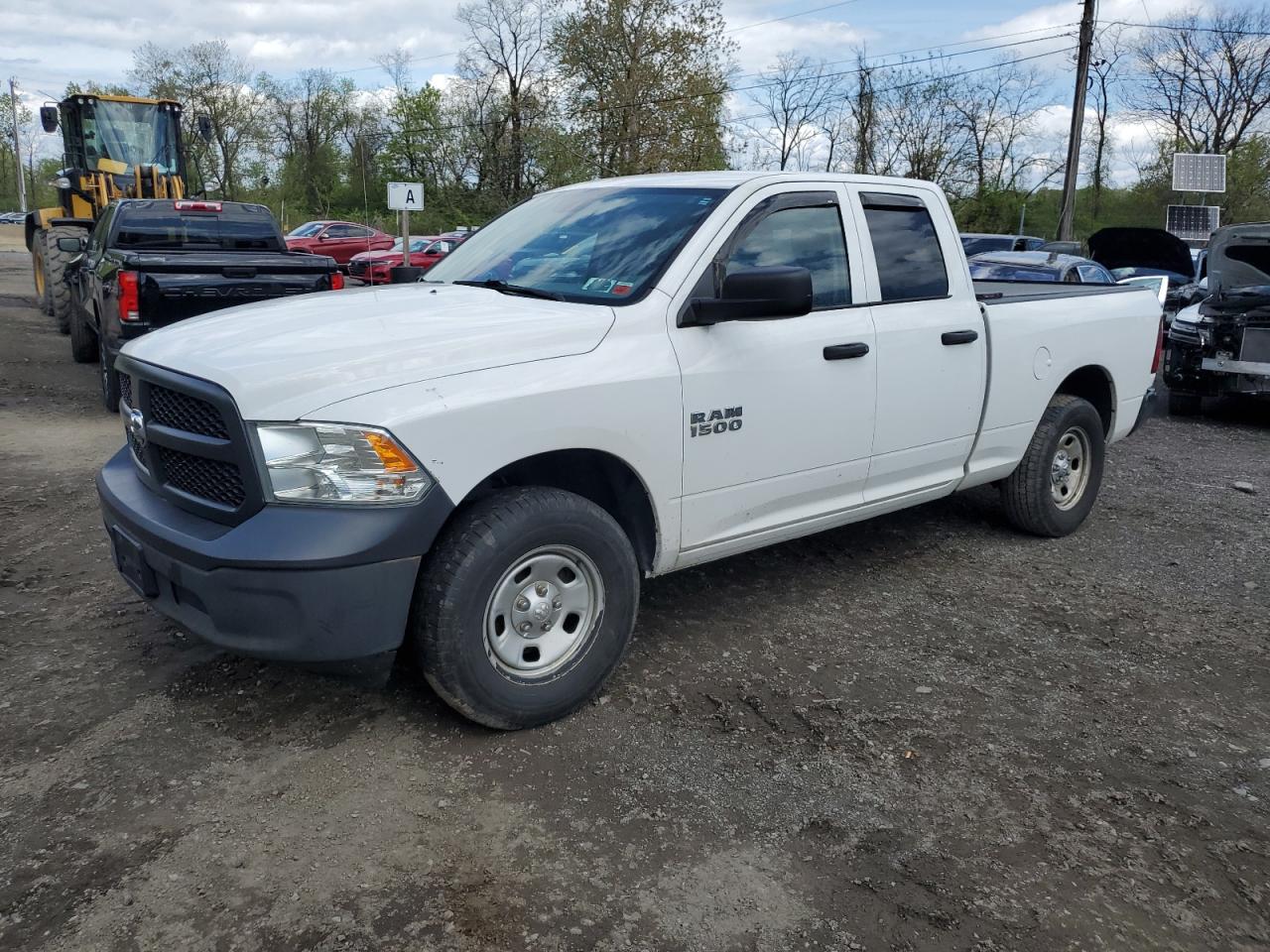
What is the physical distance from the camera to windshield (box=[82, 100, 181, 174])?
16.2 m

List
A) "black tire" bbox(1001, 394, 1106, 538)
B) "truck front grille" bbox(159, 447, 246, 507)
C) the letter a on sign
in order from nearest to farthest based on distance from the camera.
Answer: "truck front grille" bbox(159, 447, 246, 507) < "black tire" bbox(1001, 394, 1106, 538) < the letter a on sign

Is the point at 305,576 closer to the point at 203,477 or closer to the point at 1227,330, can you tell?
the point at 203,477

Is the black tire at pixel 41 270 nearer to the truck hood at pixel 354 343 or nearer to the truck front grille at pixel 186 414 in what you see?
the truck hood at pixel 354 343

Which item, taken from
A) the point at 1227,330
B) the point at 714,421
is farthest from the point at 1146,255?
the point at 714,421

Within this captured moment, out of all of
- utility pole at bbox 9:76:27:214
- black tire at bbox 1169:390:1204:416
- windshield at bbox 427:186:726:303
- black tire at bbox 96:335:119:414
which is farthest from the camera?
utility pole at bbox 9:76:27:214

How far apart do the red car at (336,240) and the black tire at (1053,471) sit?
27801 mm

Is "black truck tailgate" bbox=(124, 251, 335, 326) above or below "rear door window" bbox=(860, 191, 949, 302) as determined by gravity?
below

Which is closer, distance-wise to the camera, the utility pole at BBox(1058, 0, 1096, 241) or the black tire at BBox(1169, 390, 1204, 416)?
the black tire at BBox(1169, 390, 1204, 416)

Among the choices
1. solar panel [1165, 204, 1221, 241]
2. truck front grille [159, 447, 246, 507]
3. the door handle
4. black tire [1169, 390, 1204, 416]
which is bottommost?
black tire [1169, 390, 1204, 416]

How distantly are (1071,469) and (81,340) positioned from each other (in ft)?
34.5

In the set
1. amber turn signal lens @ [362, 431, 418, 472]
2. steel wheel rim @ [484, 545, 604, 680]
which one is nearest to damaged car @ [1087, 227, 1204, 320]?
steel wheel rim @ [484, 545, 604, 680]

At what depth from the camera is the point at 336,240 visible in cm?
3173

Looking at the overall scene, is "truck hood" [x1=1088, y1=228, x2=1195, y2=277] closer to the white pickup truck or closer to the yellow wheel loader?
the white pickup truck

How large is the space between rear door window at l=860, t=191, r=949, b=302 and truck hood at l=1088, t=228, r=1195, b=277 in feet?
39.8
